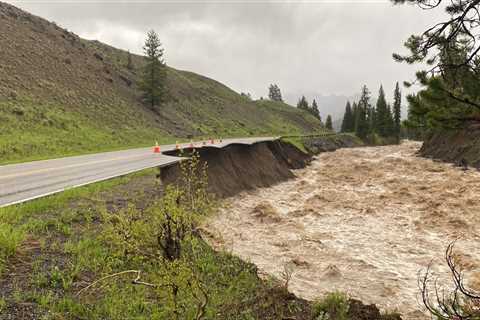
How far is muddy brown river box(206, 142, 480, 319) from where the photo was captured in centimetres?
821

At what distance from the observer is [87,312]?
4184 millimetres

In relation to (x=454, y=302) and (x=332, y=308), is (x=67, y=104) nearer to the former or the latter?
(x=332, y=308)

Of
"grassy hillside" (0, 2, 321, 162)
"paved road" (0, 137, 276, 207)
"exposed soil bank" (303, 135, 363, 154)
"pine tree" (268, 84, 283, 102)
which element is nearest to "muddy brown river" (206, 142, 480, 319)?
"paved road" (0, 137, 276, 207)

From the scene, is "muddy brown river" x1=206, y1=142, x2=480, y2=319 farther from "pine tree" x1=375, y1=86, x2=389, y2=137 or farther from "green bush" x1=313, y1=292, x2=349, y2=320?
"pine tree" x1=375, y1=86, x2=389, y2=137

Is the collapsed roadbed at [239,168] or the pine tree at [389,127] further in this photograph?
the pine tree at [389,127]

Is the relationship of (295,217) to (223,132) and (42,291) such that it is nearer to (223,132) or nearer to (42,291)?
(42,291)

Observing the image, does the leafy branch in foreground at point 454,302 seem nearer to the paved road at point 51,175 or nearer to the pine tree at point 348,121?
the paved road at point 51,175

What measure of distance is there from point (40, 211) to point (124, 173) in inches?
200

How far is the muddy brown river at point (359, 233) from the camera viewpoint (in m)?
8.21

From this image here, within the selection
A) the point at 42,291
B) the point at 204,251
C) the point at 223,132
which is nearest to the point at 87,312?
the point at 42,291

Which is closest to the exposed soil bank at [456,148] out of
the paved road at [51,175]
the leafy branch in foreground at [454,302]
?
the leafy branch in foreground at [454,302]

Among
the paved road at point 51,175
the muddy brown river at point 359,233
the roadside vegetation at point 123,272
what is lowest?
the muddy brown river at point 359,233

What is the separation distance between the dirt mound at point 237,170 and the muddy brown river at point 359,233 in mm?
948

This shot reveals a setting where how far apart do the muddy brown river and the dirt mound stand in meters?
0.95
